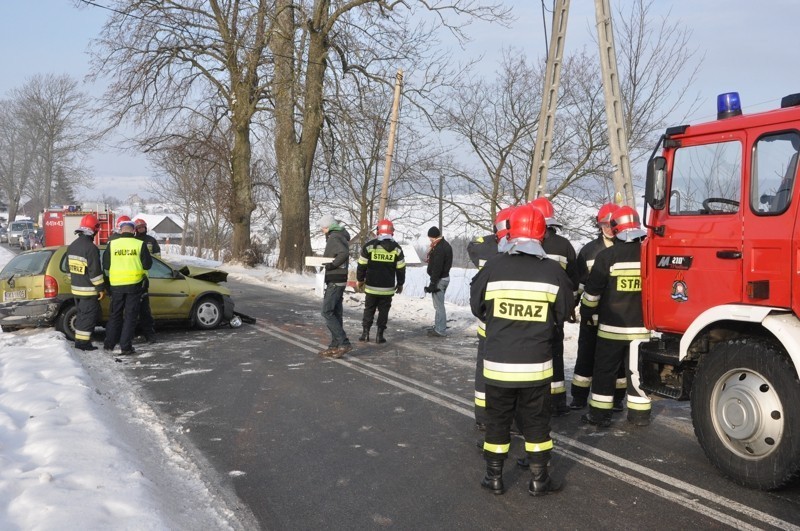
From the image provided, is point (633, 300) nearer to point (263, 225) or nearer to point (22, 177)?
point (263, 225)

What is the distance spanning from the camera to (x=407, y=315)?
13867 mm

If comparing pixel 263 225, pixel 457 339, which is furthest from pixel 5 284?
pixel 263 225

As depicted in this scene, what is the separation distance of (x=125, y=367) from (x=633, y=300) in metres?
6.25

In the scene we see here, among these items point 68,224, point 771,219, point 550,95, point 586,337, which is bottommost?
point 586,337

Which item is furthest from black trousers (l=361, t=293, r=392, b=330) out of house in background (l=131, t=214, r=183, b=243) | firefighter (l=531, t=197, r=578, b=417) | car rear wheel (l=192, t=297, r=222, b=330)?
house in background (l=131, t=214, r=183, b=243)

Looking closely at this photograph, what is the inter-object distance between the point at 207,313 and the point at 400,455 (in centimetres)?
685

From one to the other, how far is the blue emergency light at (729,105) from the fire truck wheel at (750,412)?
1.74 metres

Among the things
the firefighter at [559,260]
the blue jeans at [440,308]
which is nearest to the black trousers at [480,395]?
the firefighter at [559,260]

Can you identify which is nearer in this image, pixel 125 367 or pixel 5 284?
pixel 125 367

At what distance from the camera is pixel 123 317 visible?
938 centimetres

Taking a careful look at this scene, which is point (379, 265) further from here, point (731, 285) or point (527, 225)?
point (731, 285)

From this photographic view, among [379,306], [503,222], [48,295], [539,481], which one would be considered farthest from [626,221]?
[48,295]

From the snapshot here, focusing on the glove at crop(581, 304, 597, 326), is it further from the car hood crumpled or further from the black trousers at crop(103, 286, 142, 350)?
the car hood crumpled

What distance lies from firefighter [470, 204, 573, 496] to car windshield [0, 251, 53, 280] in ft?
26.2
